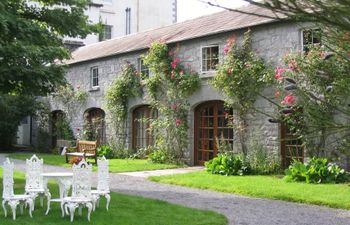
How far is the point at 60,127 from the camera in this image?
2530cm

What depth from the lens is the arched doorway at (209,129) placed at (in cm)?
1689

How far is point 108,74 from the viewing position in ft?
73.7

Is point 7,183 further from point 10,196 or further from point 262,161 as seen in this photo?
point 262,161

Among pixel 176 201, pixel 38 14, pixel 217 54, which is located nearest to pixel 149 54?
pixel 217 54

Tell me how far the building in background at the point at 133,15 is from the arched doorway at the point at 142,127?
1729 cm

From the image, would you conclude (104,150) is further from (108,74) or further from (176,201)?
(176,201)

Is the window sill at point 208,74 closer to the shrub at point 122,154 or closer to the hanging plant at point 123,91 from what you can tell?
the hanging plant at point 123,91

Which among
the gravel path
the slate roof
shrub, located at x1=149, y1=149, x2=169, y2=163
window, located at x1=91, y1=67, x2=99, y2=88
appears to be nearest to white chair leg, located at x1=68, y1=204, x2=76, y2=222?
the gravel path

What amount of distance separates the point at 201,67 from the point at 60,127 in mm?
10544

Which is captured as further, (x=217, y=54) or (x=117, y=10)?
(x=117, y=10)

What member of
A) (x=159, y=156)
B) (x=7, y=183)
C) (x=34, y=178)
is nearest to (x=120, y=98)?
(x=159, y=156)

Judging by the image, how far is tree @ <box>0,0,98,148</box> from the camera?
35.3ft

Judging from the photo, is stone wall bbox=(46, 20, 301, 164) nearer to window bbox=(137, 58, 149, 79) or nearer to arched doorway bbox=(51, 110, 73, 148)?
window bbox=(137, 58, 149, 79)

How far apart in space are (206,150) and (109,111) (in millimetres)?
6185
